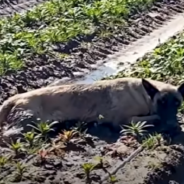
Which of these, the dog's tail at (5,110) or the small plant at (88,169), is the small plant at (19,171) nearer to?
the small plant at (88,169)

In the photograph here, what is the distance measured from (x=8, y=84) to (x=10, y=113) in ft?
6.35

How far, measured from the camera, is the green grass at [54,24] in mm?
11430

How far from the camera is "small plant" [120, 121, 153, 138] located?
797 cm

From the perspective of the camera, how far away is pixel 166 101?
26.8ft

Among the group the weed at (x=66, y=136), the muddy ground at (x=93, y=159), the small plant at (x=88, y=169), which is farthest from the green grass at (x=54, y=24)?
the small plant at (x=88, y=169)

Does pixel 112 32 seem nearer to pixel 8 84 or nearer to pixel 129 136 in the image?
pixel 8 84

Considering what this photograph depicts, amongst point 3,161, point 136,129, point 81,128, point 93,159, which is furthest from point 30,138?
point 136,129

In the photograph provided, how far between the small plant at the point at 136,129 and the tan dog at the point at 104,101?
5.6 inches

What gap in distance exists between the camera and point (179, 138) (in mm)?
7977

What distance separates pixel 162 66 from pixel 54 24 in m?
3.28

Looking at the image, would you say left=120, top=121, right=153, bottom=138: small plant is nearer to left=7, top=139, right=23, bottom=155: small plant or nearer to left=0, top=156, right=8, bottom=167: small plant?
left=7, top=139, right=23, bottom=155: small plant

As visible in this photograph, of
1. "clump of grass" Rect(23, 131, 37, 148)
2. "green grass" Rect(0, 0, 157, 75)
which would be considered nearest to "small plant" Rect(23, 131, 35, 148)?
"clump of grass" Rect(23, 131, 37, 148)

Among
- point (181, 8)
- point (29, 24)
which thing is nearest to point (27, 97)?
point (29, 24)

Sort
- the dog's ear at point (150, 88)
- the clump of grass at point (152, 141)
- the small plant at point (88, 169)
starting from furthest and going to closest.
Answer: the dog's ear at point (150, 88) → the clump of grass at point (152, 141) → the small plant at point (88, 169)
